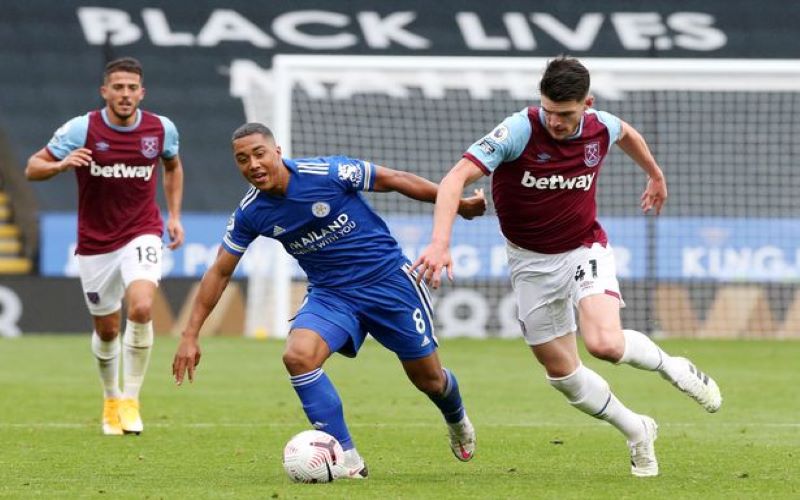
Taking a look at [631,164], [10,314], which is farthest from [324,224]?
[631,164]

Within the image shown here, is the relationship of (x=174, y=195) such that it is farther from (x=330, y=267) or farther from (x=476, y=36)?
(x=476, y=36)

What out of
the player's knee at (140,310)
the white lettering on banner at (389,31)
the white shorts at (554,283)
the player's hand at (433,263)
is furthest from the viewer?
the white lettering on banner at (389,31)

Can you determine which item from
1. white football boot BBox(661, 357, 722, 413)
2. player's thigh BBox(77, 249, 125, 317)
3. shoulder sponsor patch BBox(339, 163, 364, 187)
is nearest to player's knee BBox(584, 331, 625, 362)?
white football boot BBox(661, 357, 722, 413)

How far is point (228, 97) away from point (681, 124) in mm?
7184

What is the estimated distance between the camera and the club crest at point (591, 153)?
743cm

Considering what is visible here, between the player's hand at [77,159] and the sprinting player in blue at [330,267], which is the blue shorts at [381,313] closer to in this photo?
the sprinting player in blue at [330,267]

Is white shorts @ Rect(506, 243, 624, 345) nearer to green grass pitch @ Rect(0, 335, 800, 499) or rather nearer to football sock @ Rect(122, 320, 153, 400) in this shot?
green grass pitch @ Rect(0, 335, 800, 499)

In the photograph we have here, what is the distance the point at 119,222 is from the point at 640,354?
401 cm

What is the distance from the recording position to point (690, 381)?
743 cm

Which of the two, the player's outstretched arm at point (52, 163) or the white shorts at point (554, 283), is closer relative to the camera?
the white shorts at point (554, 283)

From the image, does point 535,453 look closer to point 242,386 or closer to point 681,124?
point 242,386

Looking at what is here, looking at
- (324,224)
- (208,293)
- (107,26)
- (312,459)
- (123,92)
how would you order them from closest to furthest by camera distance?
(312,459), (208,293), (324,224), (123,92), (107,26)

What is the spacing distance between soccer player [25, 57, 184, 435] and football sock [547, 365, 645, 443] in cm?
326

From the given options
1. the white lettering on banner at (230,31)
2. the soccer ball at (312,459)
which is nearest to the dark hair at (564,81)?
the soccer ball at (312,459)
